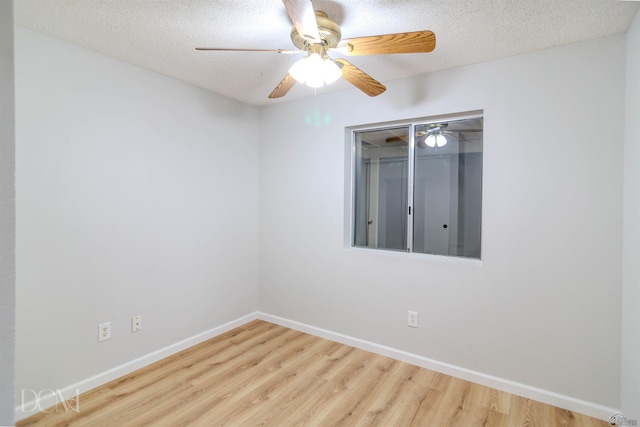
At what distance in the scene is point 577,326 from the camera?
204 cm

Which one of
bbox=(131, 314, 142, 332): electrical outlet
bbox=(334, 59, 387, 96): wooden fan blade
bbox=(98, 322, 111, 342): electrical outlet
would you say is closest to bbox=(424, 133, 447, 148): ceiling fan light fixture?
bbox=(334, 59, 387, 96): wooden fan blade

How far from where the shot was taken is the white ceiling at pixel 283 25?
1678mm

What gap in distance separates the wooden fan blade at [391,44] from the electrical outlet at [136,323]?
2450 millimetres

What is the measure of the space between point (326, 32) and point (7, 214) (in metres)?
1.62

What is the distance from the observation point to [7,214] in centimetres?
54

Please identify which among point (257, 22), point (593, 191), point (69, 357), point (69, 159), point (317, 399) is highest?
point (257, 22)

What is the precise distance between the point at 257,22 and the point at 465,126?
1737 mm

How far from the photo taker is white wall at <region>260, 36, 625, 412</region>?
6.43 feet

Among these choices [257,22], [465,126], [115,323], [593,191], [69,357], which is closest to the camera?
[257,22]

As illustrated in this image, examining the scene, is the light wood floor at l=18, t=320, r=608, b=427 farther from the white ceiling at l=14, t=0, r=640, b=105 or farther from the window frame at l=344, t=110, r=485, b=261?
the white ceiling at l=14, t=0, r=640, b=105

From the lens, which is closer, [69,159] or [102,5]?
[102,5]

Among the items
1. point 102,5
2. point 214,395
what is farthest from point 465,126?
A: point 214,395

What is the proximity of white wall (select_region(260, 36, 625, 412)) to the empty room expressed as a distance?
0.01m

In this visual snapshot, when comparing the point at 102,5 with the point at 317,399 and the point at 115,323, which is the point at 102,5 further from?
the point at 317,399
